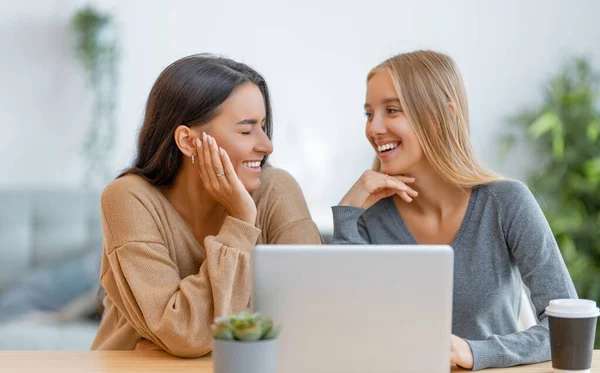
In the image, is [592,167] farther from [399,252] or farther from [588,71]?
[399,252]

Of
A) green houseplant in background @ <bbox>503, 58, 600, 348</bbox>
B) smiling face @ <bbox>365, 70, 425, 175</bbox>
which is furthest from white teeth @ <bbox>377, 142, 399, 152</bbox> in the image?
green houseplant in background @ <bbox>503, 58, 600, 348</bbox>

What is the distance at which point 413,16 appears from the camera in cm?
411

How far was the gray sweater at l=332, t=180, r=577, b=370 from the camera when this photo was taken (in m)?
1.66

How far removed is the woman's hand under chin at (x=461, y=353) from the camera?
1.39 metres

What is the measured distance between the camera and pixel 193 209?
1.93 meters

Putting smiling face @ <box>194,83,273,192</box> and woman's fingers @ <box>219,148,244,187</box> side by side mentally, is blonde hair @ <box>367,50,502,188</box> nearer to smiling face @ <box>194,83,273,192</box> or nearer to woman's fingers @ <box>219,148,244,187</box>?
smiling face @ <box>194,83,273,192</box>

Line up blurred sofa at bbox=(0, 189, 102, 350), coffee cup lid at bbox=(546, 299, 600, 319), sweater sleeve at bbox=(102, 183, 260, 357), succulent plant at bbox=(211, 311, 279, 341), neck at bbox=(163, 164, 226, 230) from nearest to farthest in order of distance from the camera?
succulent plant at bbox=(211, 311, 279, 341) < coffee cup lid at bbox=(546, 299, 600, 319) < sweater sleeve at bbox=(102, 183, 260, 357) < neck at bbox=(163, 164, 226, 230) < blurred sofa at bbox=(0, 189, 102, 350)

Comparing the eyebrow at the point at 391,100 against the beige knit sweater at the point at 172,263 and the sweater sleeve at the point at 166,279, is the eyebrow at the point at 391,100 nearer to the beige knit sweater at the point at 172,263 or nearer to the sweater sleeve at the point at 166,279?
the beige knit sweater at the point at 172,263

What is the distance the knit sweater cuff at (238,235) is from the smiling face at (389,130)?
1.21 feet

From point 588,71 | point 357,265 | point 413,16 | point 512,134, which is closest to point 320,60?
point 413,16

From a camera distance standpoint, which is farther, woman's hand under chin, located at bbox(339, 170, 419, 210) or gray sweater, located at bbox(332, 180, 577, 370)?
woman's hand under chin, located at bbox(339, 170, 419, 210)

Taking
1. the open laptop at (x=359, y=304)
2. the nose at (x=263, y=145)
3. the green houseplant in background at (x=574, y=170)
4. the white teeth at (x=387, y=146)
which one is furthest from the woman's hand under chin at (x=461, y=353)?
the green houseplant in background at (x=574, y=170)

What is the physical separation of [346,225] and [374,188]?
0.11 metres

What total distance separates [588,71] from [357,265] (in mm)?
3099
